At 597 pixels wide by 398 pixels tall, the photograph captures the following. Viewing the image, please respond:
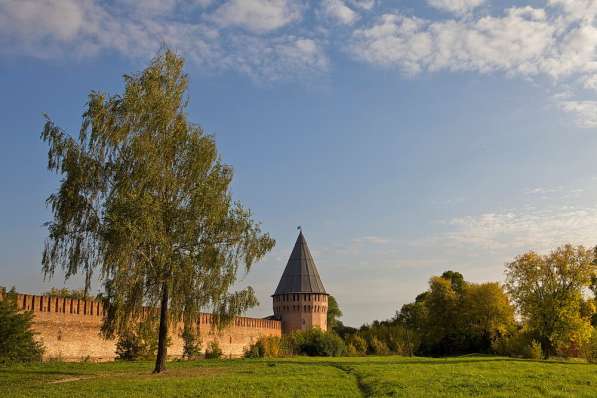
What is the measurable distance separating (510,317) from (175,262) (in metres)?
27.3

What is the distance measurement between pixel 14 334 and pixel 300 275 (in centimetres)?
2731

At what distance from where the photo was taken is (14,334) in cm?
1819

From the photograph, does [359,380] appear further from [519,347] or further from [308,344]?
[308,344]

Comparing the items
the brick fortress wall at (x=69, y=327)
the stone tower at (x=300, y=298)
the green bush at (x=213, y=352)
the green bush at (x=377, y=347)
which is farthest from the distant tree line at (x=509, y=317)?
the brick fortress wall at (x=69, y=327)

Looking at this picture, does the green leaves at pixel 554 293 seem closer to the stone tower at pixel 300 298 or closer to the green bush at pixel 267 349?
the green bush at pixel 267 349

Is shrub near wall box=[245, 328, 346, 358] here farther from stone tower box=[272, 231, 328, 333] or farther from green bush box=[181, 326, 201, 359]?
stone tower box=[272, 231, 328, 333]

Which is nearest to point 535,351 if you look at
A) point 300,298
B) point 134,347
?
point 134,347

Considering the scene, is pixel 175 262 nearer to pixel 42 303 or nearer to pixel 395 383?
pixel 395 383

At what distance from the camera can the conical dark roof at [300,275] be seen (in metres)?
43.4

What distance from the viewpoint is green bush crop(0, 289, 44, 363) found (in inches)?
705

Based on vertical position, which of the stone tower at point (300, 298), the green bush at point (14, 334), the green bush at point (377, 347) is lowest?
the green bush at point (377, 347)

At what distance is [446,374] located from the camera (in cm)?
1509

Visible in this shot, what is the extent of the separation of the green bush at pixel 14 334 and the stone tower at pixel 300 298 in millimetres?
25167

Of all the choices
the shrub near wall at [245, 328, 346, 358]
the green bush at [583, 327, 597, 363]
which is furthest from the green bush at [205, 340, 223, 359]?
the green bush at [583, 327, 597, 363]
